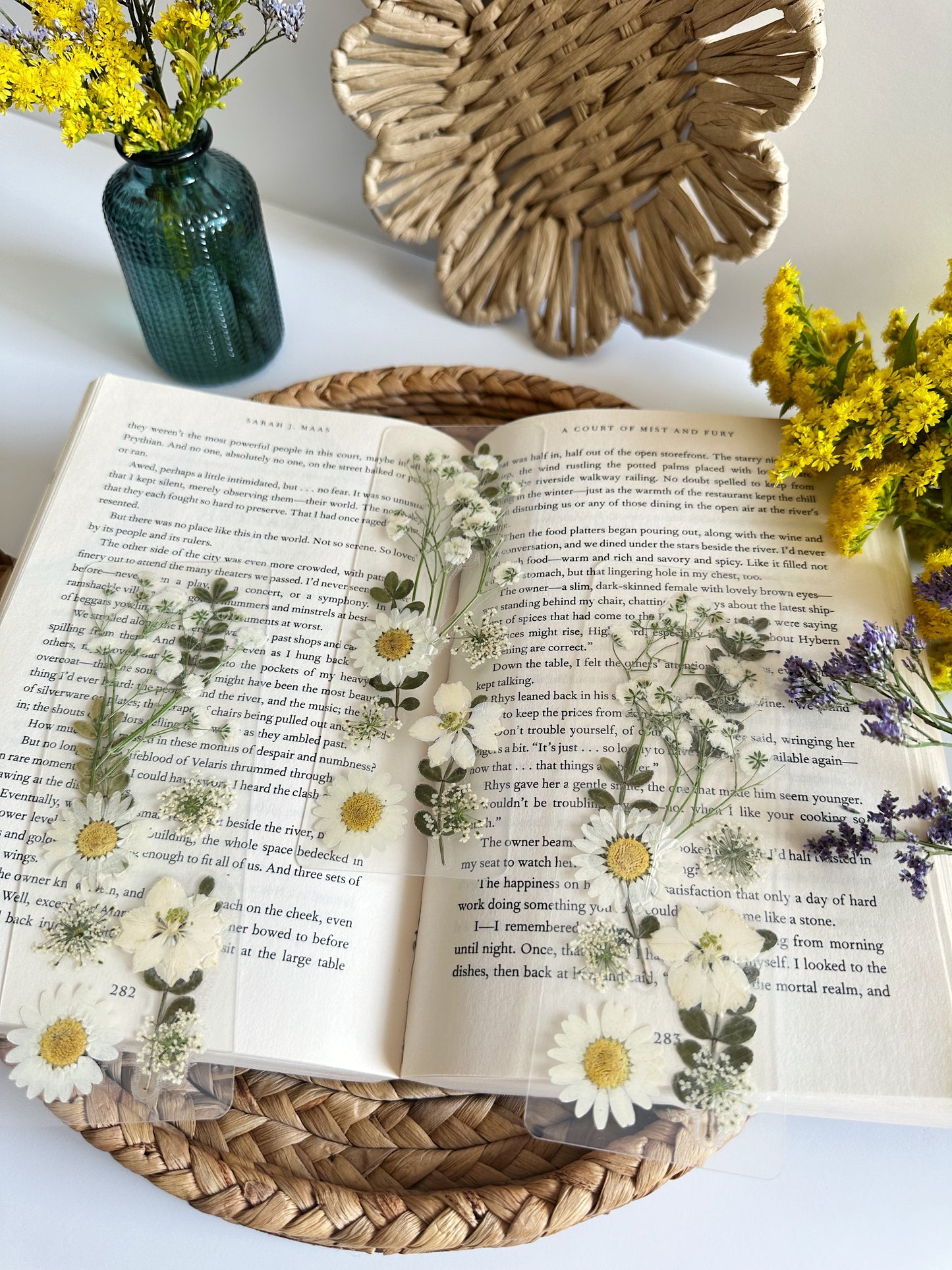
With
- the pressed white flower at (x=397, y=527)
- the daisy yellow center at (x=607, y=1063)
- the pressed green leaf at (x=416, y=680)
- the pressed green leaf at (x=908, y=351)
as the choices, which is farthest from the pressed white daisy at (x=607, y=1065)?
the pressed green leaf at (x=908, y=351)

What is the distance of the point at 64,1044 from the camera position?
0.46 meters

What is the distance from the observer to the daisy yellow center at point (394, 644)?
1.84ft

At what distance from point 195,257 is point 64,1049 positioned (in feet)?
1.76

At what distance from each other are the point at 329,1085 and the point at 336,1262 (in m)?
0.09

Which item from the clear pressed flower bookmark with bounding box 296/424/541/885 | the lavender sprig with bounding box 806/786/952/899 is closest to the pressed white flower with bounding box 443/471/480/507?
the clear pressed flower bookmark with bounding box 296/424/541/885

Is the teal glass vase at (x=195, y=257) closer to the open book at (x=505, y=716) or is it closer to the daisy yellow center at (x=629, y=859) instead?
the open book at (x=505, y=716)

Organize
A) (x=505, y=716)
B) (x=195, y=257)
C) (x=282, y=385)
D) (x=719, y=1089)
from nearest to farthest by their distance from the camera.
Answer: (x=719, y=1089) < (x=505, y=716) < (x=195, y=257) < (x=282, y=385)

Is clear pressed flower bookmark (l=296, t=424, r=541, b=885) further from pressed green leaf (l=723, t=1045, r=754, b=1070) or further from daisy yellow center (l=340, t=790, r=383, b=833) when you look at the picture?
pressed green leaf (l=723, t=1045, r=754, b=1070)

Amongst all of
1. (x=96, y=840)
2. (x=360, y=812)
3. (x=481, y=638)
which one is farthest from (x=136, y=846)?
(x=481, y=638)

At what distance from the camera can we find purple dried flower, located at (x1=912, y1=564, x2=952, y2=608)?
0.53 m

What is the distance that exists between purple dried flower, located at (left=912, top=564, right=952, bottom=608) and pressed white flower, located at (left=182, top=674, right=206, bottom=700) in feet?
1.45

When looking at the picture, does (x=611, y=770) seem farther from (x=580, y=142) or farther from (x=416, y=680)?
(x=580, y=142)

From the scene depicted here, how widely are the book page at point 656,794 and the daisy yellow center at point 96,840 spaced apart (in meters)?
0.18

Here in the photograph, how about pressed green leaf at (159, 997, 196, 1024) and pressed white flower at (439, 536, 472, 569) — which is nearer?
pressed green leaf at (159, 997, 196, 1024)
